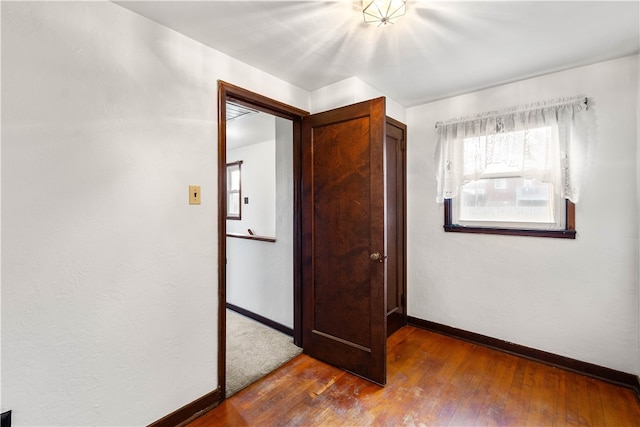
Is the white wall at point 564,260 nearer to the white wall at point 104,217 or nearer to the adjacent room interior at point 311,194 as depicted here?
the adjacent room interior at point 311,194

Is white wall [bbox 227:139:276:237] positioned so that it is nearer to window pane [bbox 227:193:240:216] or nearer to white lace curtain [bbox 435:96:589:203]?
window pane [bbox 227:193:240:216]

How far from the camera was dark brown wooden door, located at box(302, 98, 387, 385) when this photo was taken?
205cm

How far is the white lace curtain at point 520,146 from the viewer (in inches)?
86.1

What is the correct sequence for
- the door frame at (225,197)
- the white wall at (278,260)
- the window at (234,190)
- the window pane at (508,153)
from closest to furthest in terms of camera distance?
the door frame at (225,197)
the window pane at (508,153)
the white wall at (278,260)
the window at (234,190)

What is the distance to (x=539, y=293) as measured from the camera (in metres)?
2.38

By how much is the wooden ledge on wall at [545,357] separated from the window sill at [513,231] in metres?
0.97

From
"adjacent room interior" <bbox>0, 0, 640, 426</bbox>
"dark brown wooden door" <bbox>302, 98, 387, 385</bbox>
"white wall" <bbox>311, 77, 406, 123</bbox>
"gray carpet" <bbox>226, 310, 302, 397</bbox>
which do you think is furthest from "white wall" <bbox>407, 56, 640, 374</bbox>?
"gray carpet" <bbox>226, 310, 302, 397</bbox>

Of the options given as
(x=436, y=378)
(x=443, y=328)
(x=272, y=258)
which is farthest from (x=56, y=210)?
(x=443, y=328)

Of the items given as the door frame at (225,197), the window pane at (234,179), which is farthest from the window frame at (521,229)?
the window pane at (234,179)

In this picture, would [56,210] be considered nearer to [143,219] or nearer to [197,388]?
[143,219]

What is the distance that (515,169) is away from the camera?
2453 millimetres

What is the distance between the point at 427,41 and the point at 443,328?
8.46ft

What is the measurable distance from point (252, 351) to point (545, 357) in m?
2.48

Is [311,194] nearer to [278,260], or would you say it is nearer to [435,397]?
[278,260]
